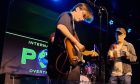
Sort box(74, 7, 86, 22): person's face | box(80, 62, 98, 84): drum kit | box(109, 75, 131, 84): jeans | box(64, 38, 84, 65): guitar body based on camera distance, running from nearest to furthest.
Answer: box(64, 38, 84, 65): guitar body → box(74, 7, 86, 22): person's face → box(109, 75, 131, 84): jeans → box(80, 62, 98, 84): drum kit

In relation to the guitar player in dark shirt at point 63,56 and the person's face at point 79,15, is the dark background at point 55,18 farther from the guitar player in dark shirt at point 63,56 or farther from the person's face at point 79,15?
the guitar player in dark shirt at point 63,56

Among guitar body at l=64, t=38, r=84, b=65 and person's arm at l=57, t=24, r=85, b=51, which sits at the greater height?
person's arm at l=57, t=24, r=85, b=51

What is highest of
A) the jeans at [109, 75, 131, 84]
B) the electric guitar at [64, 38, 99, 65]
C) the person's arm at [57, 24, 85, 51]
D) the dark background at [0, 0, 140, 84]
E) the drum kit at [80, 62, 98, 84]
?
the dark background at [0, 0, 140, 84]

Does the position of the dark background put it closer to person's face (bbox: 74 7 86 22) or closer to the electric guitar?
person's face (bbox: 74 7 86 22)

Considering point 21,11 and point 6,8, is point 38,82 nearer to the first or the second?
point 6,8

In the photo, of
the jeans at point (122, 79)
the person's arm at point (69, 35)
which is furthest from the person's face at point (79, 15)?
the jeans at point (122, 79)

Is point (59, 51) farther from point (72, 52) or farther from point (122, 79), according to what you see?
point (122, 79)

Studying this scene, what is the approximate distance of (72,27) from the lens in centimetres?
325

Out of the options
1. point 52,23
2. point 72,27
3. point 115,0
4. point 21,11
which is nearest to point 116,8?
point 115,0

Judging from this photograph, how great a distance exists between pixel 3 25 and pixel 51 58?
2.07 m

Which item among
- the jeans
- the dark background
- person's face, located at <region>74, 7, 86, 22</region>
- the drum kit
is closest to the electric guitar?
person's face, located at <region>74, 7, 86, 22</region>

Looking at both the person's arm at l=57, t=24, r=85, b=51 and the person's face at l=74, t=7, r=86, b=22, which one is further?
the person's face at l=74, t=7, r=86, b=22

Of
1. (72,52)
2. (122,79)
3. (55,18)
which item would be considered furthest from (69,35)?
(55,18)

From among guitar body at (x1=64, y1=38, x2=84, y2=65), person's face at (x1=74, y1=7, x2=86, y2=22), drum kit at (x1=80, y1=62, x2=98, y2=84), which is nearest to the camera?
guitar body at (x1=64, y1=38, x2=84, y2=65)
